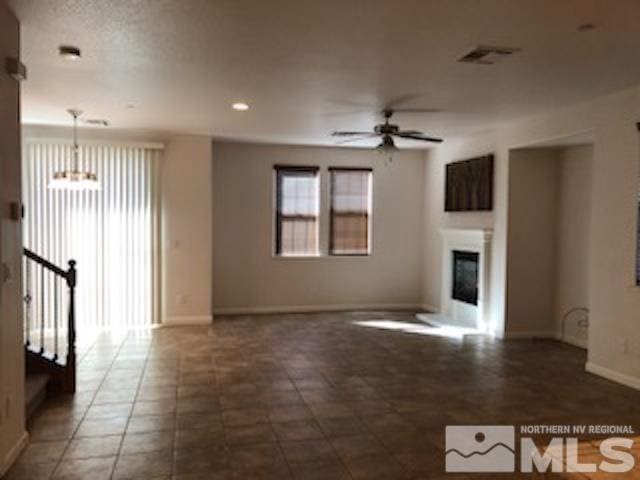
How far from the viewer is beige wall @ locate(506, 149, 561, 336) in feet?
22.0

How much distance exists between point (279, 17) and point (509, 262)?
184 inches

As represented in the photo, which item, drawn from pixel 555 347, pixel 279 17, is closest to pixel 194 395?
pixel 279 17

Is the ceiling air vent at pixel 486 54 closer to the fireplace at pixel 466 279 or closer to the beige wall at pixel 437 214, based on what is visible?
the fireplace at pixel 466 279

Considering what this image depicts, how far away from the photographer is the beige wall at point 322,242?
27.4 ft

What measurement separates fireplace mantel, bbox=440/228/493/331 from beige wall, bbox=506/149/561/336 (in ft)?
1.36

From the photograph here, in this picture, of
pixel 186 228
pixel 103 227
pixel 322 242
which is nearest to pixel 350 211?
pixel 322 242

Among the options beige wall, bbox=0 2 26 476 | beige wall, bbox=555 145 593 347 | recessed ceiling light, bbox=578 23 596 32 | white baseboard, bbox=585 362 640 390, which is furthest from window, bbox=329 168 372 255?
beige wall, bbox=0 2 26 476

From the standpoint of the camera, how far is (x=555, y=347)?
6410 mm

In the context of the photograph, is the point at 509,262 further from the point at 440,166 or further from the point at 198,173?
the point at 198,173

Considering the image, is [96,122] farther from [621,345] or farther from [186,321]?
[621,345]

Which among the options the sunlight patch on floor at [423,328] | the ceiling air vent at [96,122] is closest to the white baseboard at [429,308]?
the sunlight patch on floor at [423,328]

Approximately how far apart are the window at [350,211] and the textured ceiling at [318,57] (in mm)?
2628

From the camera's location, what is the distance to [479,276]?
730 cm

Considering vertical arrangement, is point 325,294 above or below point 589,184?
below
